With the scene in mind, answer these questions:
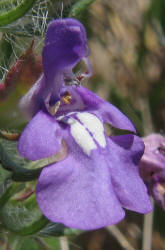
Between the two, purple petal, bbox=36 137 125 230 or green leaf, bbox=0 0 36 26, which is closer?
purple petal, bbox=36 137 125 230

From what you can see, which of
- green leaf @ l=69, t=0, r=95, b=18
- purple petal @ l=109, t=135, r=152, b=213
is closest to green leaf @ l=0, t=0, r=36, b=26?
green leaf @ l=69, t=0, r=95, b=18

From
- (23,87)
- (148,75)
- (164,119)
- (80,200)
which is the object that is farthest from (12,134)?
(148,75)

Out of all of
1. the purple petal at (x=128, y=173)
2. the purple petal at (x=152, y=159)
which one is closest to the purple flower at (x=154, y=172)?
the purple petal at (x=152, y=159)

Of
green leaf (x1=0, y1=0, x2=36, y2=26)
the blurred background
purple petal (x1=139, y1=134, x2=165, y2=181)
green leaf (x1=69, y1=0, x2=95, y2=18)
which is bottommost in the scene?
the blurred background

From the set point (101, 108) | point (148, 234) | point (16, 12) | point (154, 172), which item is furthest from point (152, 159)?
point (148, 234)

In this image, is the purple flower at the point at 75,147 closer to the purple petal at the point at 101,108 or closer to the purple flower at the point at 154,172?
the purple petal at the point at 101,108

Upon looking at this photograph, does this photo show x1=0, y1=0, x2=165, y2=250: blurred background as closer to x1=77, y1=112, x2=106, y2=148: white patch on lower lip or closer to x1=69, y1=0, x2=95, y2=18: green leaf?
x1=69, y1=0, x2=95, y2=18: green leaf
